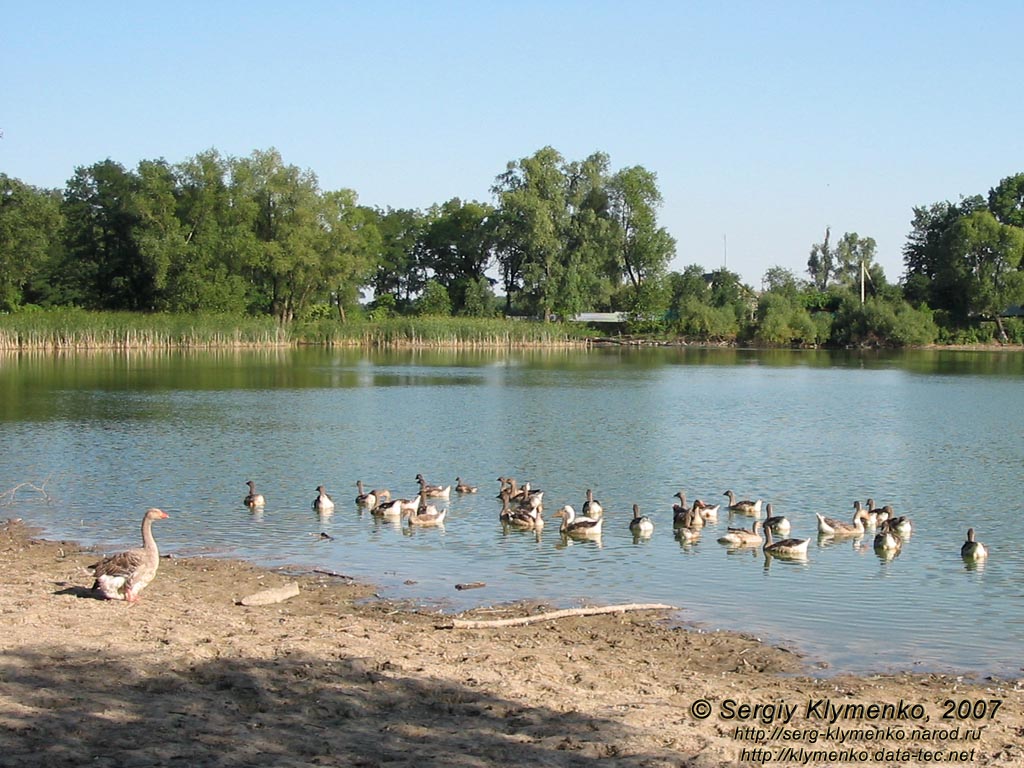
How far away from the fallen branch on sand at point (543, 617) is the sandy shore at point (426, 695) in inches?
4.2

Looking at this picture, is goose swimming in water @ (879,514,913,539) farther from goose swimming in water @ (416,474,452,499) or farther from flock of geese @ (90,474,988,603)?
goose swimming in water @ (416,474,452,499)

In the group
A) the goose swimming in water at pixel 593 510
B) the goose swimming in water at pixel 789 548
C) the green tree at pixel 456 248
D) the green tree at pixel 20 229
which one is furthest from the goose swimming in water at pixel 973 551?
the green tree at pixel 456 248

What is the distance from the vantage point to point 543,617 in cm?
1227

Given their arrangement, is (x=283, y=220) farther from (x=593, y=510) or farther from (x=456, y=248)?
(x=593, y=510)

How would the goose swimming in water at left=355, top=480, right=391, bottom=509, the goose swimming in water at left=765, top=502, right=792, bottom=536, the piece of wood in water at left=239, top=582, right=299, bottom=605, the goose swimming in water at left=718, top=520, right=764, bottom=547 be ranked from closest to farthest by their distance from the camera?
the piece of wood in water at left=239, top=582, right=299, bottom=605, the goose swimming in water at left=718, top=520, right=764, bottom=547, the goose swimming in water at left=765, top=502, right=792, bottom=536, the goose swimming in water at left=355, top=480, right=391, bottom=509

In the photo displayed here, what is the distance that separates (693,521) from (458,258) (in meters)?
105

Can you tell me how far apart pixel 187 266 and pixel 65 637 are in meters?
86.9

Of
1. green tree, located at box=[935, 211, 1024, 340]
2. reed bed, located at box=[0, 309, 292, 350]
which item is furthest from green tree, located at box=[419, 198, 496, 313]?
green tree, located at box=[935, 211, 1024, 340]

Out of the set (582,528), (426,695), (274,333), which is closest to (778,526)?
(582,528)

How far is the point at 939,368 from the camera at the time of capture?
71500mm

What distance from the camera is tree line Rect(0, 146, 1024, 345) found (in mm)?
94250

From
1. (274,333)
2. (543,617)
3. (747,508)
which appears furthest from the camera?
(274,333)

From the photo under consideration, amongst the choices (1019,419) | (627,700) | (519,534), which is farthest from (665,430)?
(627,700)

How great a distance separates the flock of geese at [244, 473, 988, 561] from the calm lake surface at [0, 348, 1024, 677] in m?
0.27
